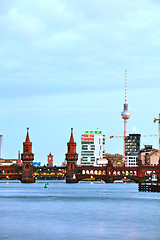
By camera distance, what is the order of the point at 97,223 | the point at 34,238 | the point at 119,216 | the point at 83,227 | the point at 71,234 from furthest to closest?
the point at 119,216 < the point at 97,223 < the point at 83,227 < the point at 71,234 < the point at 34,238

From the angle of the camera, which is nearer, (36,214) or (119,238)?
(119,238)

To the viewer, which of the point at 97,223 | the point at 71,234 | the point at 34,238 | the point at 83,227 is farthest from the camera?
the point at 97,223

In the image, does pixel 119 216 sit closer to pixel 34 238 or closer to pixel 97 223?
pixel 97 223

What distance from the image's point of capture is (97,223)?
71688 mm

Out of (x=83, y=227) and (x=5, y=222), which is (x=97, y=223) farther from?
(x=5, y=222)

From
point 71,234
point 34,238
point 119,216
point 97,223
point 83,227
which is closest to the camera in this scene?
point 34,238

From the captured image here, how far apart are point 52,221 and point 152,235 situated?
58.0ft

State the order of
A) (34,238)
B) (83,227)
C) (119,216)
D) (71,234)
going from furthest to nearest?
(119,216), (83,227), (71,234), (34,238)

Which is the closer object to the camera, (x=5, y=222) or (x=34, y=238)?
(x=34, y=238)

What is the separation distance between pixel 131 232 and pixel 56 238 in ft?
30.8

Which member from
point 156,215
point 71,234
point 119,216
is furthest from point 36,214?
point 71,234

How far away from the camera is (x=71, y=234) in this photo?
59.9 m

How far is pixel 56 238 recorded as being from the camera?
56500 mm

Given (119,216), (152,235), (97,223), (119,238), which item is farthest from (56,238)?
(119,216)
